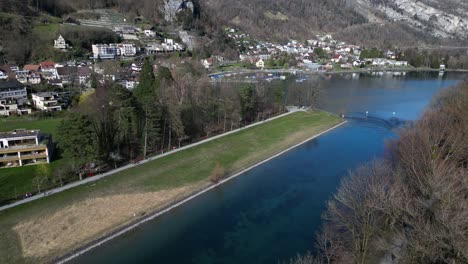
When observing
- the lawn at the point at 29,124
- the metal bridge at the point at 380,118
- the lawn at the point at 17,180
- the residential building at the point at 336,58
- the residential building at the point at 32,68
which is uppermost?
the residential building at the point at 336,58

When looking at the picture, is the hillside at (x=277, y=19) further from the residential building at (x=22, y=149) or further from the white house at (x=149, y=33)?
the residential building at (x=22, y=149)

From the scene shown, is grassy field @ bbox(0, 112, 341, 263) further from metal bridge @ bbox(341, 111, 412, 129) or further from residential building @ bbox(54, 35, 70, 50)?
residential building @ bbox(54, 35, 70, 50)

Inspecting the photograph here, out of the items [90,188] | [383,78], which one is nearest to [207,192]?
[90,188]

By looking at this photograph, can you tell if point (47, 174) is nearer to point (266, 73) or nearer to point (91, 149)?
point (91, 149)

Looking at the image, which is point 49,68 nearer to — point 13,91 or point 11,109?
point 13,91

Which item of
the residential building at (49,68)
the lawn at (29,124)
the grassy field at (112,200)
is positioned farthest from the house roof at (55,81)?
the grassy field at (112,200)

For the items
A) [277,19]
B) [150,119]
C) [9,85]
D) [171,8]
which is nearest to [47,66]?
[9,85]
